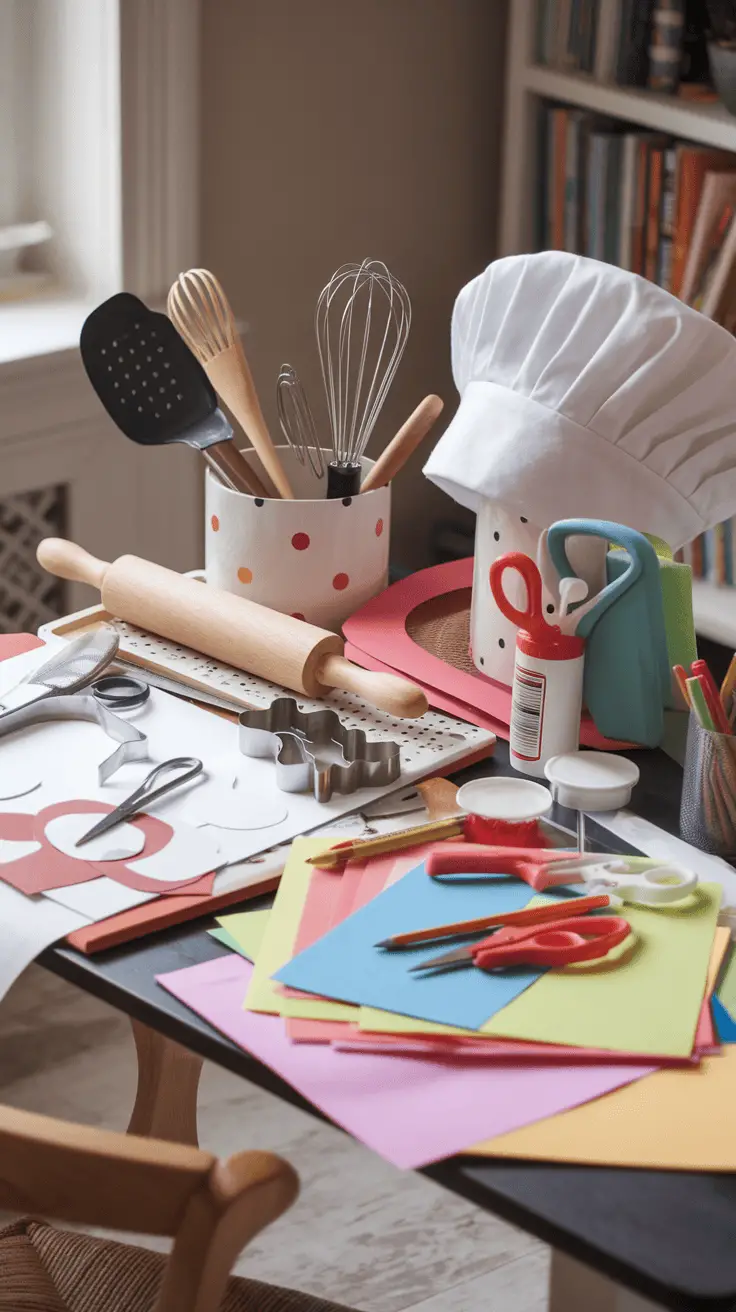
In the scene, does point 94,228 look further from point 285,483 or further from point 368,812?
point 368,812

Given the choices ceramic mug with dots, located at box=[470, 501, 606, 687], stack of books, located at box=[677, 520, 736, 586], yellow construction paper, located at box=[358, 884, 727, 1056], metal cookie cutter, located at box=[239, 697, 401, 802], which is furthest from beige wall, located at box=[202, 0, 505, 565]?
yellow construction paper, located at box=[358, 884, 727, 1056]

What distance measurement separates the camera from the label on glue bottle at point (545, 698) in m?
1.12

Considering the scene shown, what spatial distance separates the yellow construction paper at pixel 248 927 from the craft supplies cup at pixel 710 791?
30cm

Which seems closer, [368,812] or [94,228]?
[368,812]

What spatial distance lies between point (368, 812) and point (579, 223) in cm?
132

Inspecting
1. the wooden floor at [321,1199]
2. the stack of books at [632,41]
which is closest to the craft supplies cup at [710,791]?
the wooden floor at [321,1199]

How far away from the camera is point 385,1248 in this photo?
1.68 meters

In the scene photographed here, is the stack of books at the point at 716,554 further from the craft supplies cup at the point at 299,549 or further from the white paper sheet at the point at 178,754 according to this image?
the white paper sheet at the point at 178,754

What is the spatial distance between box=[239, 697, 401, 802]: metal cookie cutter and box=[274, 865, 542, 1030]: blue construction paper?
0.12 meters

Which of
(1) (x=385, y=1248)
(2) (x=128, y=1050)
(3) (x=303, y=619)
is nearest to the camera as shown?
(3) (x=303, y=619)

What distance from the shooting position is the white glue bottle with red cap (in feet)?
3.69

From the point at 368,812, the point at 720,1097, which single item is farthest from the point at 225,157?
the point at 720,1097

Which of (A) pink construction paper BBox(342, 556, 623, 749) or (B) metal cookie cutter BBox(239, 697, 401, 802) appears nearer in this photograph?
(B) metal cookie cutter BBox(239, 697, 401, 802)

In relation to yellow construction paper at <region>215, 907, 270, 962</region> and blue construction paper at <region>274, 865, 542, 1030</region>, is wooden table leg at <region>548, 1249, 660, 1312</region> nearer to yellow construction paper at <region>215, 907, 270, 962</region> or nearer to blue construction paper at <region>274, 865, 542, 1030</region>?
blue construction paper at <region>274, 865, 542, 1030</region>
